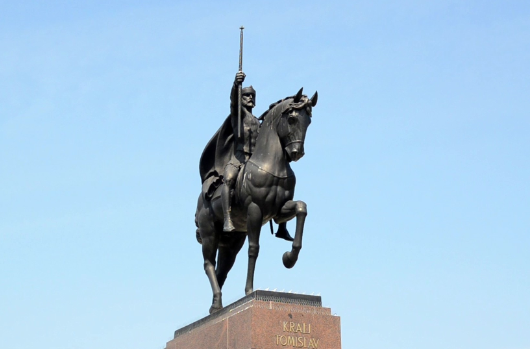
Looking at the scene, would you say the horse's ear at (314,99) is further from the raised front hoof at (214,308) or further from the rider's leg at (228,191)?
the raised front hoof at (214,308)

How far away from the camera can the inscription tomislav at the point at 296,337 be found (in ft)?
48.2

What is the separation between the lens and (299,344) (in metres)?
14.8

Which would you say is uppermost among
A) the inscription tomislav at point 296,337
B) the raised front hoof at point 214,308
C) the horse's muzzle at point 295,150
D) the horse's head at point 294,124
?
the horse's head at point 294,124

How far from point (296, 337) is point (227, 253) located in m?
3.72

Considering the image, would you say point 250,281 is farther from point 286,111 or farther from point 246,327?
point 286,111

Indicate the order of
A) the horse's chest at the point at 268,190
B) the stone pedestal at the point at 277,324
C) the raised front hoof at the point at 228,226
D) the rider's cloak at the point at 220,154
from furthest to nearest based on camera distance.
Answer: the rider's cloak at the point at 220,154, the raised front hoof at the point at 228,226, the horse's chest at the point at 268,190, the stone pedestal at the point at 277,324

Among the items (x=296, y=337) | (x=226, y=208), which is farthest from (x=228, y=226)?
(x=296, y=337)

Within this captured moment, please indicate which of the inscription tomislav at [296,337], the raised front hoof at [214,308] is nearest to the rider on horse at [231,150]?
the raised front hoof at [214,308]

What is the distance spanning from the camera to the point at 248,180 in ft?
52.7

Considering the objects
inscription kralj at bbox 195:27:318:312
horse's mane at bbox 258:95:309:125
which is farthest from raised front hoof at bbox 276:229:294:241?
horse's mane at bbox 258:95:309:125

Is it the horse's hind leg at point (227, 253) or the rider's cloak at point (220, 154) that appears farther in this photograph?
the horse's hind leg at point (227, 253)

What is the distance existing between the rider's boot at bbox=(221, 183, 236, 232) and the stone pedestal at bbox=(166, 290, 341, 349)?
148 cm

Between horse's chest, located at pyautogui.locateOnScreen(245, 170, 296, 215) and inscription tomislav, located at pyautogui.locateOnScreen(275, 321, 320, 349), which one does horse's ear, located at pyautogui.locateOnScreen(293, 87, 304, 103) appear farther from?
inscription tomislav, located at pyautogui.locateOnScreen(275, 321, 320, 349)

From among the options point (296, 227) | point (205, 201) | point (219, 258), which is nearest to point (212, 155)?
point (205, 201)
